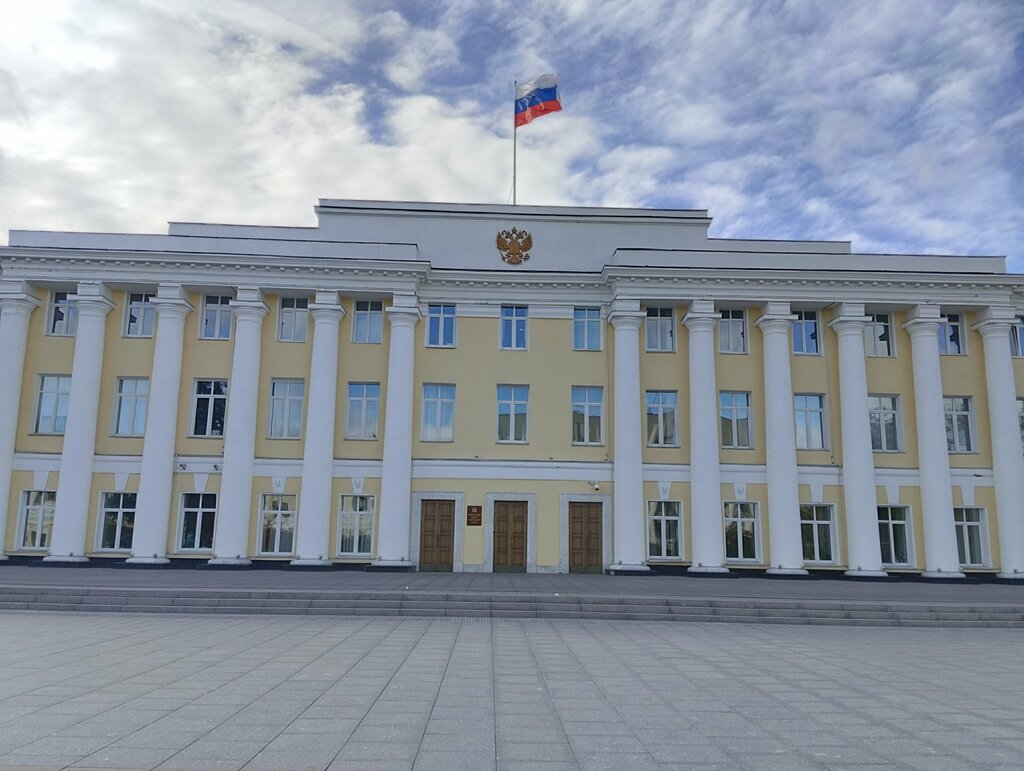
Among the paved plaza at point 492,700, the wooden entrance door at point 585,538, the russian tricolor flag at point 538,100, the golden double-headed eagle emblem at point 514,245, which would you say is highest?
the russian tricolor flag at point 538,100

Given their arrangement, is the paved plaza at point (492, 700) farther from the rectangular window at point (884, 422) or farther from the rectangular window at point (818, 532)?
the rectangular window at point (884, 422)

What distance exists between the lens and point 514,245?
26938mm

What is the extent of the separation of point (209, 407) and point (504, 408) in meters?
9.69

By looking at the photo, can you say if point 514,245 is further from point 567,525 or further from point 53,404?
point 53,404

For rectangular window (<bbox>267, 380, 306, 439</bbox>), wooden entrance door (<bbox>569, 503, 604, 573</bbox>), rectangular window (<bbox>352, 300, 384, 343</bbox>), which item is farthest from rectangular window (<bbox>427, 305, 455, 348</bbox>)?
wooden entrance door (<bbox>569, 503, 604, 573</bbox>)

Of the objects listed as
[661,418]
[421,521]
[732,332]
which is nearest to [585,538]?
[661,418]

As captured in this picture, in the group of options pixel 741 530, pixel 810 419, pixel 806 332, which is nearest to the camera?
pixel 741 530

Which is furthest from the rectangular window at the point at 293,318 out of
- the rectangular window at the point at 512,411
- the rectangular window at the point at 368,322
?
the rectangular window at the point at 512,411

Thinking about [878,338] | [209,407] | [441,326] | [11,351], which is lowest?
[209,407]

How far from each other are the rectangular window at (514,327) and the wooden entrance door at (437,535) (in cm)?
A: 571

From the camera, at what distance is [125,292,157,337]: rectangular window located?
2577 cm

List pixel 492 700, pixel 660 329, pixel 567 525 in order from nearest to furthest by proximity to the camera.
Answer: pixel 492 700
pixel 567 525
pixel 660 329

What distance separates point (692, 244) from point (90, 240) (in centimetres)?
2050

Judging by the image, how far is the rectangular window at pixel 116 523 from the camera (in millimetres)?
24531
